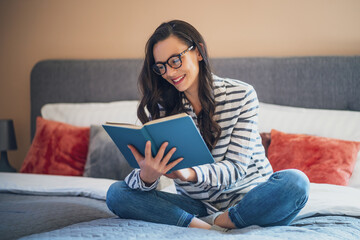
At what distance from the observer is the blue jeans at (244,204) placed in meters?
1.42

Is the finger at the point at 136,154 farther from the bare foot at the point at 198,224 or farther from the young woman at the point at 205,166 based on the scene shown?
the bare foot at the point at 198,224

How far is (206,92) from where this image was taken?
169 cm

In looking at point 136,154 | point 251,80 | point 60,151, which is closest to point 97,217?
point 136,154

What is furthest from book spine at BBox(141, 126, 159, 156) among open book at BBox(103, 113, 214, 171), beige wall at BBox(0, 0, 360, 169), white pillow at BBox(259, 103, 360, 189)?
beige wall at BBox(0, 0, 360, 169)

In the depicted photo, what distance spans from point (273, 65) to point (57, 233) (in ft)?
5.60

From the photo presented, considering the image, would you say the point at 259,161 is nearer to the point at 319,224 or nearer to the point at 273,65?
the point at 319,224

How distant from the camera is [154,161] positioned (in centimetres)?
139

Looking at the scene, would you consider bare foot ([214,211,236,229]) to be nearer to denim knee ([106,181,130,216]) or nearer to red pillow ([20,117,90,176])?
denim knee ([106,181,130,216])

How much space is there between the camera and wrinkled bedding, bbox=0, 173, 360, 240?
133 centimetres

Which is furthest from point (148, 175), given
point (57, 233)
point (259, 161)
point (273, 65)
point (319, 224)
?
point (273, 65)

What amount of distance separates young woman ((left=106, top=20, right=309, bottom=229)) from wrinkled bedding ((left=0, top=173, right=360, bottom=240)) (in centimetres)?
8

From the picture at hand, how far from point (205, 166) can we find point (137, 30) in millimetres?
1838

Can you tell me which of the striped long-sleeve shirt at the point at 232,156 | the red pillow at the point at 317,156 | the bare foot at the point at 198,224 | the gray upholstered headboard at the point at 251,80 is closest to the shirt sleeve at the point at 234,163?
the striped long-sleeve shirt at the point at 232,156

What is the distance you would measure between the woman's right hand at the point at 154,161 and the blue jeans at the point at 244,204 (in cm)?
16
